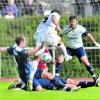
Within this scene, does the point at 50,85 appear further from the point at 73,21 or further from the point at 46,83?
the point at 73,21

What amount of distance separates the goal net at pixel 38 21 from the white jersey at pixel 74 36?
7.28 ft

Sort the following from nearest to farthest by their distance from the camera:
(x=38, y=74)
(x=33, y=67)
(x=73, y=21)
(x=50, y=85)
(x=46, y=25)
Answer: (x=50, y=85) < (x=33, y=67) < (x=38, y=74) < (x=73, y=21) < (x=46, y=25)

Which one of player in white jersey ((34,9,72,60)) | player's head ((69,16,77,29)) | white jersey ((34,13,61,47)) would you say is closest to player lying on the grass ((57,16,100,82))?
player's head ((69,16,77,29))

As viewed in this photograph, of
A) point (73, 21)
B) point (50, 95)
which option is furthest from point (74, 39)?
point (50, 95)


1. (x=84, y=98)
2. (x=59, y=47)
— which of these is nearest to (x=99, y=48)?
(x=59, y=47)

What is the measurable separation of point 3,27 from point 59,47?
2.33 meters

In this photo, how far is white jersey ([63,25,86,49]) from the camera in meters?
18.9

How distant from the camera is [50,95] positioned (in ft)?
48.7

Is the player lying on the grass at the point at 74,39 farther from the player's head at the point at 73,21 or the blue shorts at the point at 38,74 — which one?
the blue shorts at the point at 38,74

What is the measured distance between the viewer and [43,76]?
52.7ft

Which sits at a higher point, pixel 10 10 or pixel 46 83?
pixel 10 10

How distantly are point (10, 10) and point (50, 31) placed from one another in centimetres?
268

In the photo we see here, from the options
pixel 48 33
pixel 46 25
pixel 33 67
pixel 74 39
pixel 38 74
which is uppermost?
pixel 46 25

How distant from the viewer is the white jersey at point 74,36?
62.0ft
